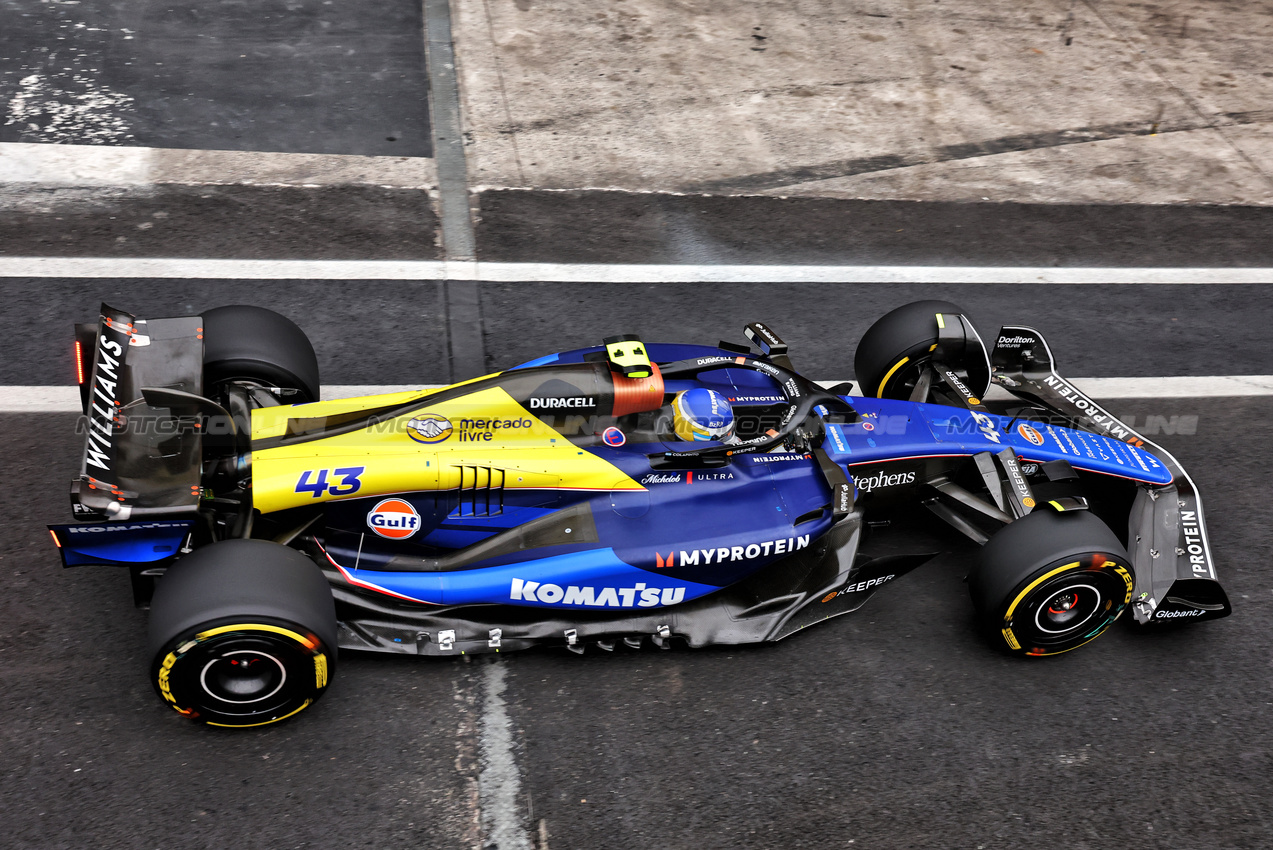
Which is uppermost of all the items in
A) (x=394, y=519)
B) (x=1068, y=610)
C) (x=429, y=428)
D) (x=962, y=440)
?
(x=429, y=428)

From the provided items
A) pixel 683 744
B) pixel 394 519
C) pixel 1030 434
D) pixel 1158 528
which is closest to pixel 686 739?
pixel 683 744

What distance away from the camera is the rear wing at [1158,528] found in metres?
4.74

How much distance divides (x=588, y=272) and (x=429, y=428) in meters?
3.10

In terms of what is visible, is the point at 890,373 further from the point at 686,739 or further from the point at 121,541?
the point at 121,541

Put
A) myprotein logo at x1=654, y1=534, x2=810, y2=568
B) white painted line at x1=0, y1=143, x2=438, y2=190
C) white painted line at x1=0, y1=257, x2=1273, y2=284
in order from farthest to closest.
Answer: white painted line at x1=0, y1=143, x2=438, y2=190
white painted line at x1=0, y1=257, x2=1273, y2=284
myprotein logo at x1=654, y1=534, x2=810, y2=568

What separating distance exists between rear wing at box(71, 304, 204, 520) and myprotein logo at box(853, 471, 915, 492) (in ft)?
9.64

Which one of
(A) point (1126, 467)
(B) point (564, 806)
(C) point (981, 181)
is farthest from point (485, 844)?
(C) point (981, 181)

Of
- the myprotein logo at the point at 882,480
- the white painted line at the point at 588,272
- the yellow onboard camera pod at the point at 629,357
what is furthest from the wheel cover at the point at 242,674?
the white painted line at the point at 588,272

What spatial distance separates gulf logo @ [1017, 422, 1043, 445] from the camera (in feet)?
17.0

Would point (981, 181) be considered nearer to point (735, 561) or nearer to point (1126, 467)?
point (1126, 467)

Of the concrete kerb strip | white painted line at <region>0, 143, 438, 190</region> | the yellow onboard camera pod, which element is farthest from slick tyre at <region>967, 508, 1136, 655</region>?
white painted line at <region>0, 143, 438, 190</region>

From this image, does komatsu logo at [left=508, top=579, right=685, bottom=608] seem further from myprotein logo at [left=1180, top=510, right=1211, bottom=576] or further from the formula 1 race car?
myprotein logo at [left=1180, top=510, right=1211, bottom=576]

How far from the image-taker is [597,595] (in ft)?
14.9

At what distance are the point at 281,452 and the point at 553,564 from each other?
1.25 metres
